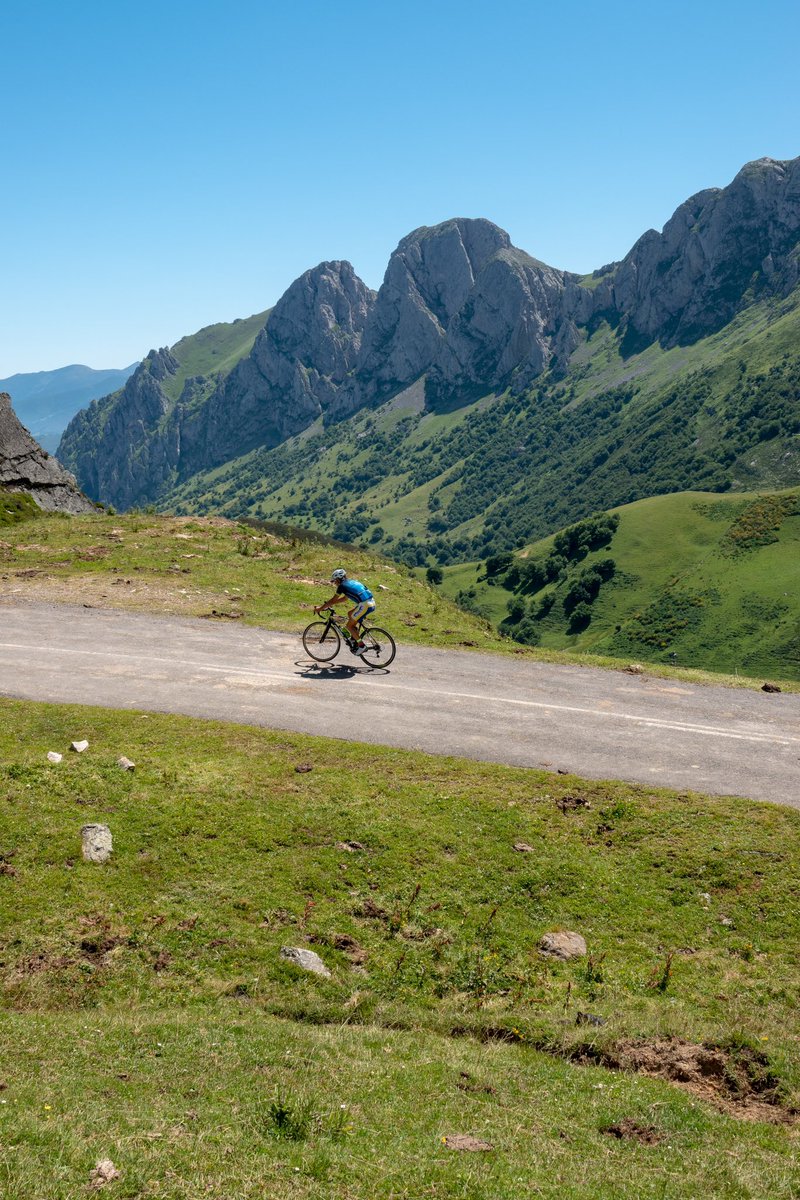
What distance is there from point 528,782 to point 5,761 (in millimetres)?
10719

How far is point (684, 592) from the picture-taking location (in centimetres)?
15850

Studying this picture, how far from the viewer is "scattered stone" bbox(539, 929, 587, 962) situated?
1142 cm

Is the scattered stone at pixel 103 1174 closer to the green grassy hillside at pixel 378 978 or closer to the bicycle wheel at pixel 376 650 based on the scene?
the green grassy hillside at pixel 378 978

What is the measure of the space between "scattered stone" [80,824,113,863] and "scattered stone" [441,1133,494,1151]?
7712 millimetres

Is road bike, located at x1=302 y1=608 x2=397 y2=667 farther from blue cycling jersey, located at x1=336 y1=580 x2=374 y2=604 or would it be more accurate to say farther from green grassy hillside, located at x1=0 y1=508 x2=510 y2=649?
green grassy hillside, located at x1=0 y1=508 x2=510 y2=649

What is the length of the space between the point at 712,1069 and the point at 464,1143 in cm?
383

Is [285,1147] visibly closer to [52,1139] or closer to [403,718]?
[52,1139]

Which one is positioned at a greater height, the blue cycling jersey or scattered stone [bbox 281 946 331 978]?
Result: the blue cycling jersey

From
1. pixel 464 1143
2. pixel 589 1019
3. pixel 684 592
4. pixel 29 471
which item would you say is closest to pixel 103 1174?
pixel 464 1143

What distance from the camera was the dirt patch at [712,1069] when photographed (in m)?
8.68

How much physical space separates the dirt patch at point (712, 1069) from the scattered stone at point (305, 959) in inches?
146

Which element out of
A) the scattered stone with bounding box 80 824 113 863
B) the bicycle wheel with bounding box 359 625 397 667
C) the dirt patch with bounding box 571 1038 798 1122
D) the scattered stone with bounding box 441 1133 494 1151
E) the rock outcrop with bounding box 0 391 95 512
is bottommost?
the dirt patch with bounding box 571 1038 798 1122

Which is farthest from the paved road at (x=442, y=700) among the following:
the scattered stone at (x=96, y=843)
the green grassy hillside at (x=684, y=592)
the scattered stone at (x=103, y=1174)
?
the green grassy hillside at (x=684, y=592)

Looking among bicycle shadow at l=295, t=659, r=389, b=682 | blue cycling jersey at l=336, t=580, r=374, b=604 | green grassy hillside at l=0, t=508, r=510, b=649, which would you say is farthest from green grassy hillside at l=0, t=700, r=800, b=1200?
green grassy hillside at l=0, t=508, r=510, b=649
